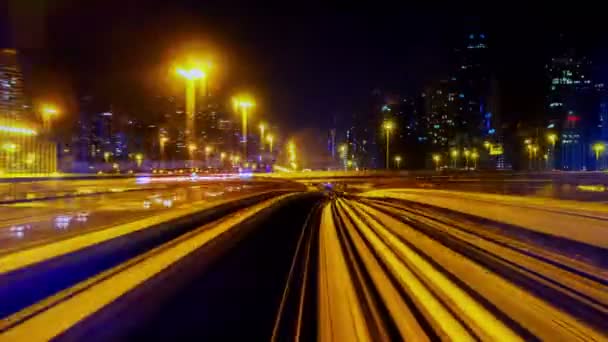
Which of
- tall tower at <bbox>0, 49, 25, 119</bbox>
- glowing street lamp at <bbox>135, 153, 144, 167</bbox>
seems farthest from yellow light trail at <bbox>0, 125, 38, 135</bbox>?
glowing street lamp at <bbox>135, 153, 144, 167</bbox>

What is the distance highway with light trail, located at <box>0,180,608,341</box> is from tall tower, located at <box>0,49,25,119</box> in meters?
45.9

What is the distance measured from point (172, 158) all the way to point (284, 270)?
97.6 m

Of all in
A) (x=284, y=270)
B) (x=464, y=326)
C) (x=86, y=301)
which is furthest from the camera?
(x=284, y=270)

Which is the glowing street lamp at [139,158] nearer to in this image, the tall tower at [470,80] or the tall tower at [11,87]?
the tall tower at [11,87]

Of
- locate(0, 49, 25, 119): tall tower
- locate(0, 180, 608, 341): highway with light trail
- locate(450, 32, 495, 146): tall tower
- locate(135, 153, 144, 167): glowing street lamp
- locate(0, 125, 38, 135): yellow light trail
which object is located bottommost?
locate(0, 180, 608, 341): highway with light trail

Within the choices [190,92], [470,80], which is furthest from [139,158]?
[470,80]

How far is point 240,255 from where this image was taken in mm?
14594

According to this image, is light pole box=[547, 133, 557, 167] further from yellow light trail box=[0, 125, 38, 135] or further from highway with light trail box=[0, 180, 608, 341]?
yellow light trail box=[0, 125, 38, 135]

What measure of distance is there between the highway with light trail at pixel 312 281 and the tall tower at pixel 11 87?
4589cm

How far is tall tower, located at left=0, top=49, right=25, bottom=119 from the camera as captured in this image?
55938 mm

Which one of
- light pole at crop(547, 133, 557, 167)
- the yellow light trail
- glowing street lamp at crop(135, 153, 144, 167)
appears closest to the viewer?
the yellow light trail

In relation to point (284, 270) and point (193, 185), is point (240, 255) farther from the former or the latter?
point (193, 185)

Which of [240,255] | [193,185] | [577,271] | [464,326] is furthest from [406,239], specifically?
[193,185]

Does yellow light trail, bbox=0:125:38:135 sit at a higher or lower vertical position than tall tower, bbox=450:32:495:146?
lower
